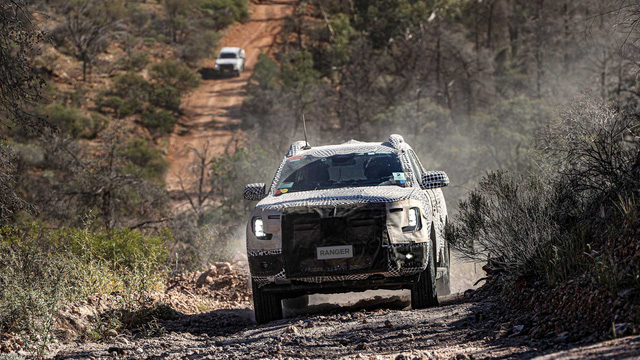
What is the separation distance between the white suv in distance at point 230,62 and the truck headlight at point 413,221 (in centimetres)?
4707

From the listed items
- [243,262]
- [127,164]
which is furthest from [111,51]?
[243,262]

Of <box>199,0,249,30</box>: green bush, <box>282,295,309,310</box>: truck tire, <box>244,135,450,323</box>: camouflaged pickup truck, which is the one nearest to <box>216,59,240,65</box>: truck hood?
<box>199,0,249,30</box>: green bush

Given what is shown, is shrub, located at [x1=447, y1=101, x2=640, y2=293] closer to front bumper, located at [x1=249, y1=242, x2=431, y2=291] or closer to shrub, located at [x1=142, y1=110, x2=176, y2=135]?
front bumper, located at [x1=249, y1=242, x2=431, y2=291]

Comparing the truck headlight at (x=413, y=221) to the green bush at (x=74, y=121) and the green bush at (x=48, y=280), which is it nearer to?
the green bush at (x=48, y=280)

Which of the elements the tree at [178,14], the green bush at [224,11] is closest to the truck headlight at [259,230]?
the tree at [178,14]

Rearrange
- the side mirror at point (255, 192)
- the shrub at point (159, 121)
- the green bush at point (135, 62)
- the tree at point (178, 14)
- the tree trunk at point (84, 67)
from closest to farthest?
the side mirror at point (255, 192) → the shrub at point (159, 121) → the tree trunk at point (84, 67) → the green bush at point (135, 62) → the tree at point (178, 14)

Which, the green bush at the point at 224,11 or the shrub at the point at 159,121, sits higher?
the green bush at the point at 224,11

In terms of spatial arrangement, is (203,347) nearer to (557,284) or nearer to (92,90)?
(557,284)

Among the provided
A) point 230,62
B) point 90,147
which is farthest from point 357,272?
point 230,62

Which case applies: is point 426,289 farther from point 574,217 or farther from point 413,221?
point 574,217

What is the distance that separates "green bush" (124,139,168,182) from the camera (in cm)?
3791

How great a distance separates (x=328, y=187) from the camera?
9133mm

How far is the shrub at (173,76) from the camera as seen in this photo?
166ft

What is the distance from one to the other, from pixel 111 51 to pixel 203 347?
165 feet
